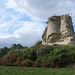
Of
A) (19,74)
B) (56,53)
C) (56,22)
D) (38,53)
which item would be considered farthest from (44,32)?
(19,74)

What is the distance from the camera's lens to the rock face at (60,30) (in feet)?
50.9

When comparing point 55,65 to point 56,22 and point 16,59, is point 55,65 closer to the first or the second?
point 16,59

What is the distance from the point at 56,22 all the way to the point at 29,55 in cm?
796

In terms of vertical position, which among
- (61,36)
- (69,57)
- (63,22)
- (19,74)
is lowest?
(19,74)

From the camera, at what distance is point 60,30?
53.1 feet

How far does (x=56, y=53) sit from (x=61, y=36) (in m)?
7.39

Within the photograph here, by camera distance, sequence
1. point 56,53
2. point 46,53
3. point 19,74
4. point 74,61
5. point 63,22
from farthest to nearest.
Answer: point 63,22 < point 46,53 < point 56,53 < point 74,61 < point 19,74

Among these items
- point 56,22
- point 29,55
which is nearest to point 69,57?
point 29,55

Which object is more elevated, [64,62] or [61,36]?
[61,36]

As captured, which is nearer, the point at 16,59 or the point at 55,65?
the point at 55,65

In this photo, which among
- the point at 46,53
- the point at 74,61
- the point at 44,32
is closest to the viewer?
the point at 74,61

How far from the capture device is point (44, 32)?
18.6 m

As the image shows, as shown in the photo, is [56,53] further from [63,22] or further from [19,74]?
[63,22]

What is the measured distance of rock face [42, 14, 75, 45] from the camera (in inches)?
610
